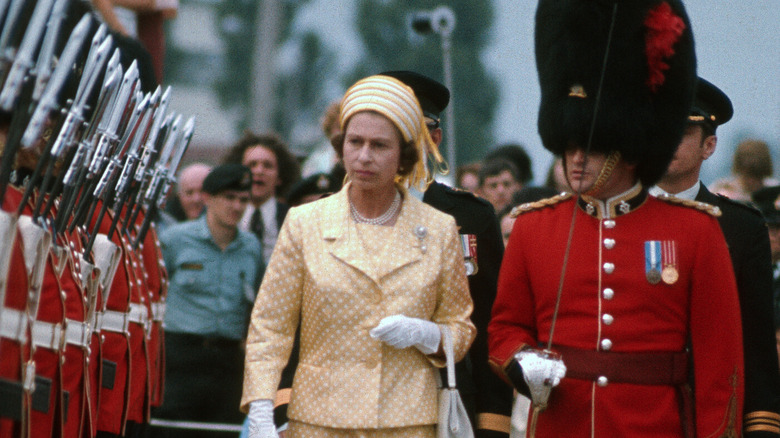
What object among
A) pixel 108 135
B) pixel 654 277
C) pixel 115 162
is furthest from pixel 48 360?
pixel 654 277

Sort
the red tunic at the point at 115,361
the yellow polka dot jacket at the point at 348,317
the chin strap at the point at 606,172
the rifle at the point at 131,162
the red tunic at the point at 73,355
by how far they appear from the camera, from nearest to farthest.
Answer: the yellow polka dot jacket at the point at 348,317 → the chin strap at the point at 606,172 → the red tunic at the point at 73,355 → the rifle at the point at 131,162 → the red tunic at the point at 115,361

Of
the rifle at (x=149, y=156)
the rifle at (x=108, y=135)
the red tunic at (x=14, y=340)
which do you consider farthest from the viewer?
the rifle at (x=149, y=156)

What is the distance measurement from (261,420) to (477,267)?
128 centimetres

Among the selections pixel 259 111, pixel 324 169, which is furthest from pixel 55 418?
pixel 259 111

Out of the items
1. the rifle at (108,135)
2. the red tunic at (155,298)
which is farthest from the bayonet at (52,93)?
the red tunic at (155,298)

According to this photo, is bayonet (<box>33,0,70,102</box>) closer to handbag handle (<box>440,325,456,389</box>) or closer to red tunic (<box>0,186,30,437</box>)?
red tunic (<box>0,186,30,437</box>)

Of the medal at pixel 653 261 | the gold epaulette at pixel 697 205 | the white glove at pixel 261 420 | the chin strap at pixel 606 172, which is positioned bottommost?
the white glove at pixel 261 420

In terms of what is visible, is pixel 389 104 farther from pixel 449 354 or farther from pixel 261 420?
pixel 261 420

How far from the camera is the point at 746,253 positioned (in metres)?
5.03

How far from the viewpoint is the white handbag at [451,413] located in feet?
14.7

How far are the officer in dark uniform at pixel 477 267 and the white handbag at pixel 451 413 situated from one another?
1.80 feet

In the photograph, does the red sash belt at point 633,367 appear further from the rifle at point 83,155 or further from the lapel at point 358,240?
the rifle at point 83,155

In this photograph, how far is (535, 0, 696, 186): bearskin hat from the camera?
456 cm

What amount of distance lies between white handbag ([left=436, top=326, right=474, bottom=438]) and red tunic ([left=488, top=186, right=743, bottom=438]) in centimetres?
18
